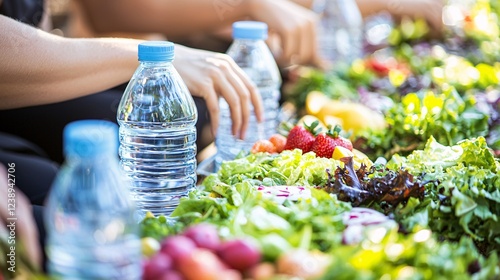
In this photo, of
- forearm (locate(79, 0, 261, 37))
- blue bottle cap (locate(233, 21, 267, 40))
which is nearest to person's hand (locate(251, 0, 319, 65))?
forearm (locate(79, 0, 261, 37))

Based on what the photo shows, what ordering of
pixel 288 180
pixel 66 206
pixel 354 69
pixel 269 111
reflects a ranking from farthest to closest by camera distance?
1. pixel 354 69
2. pixel 269 111
3. pixel 288 180
4. pixel 66 206

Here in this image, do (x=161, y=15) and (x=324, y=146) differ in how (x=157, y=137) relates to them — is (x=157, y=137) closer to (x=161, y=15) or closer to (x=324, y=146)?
(x=324, y=146)

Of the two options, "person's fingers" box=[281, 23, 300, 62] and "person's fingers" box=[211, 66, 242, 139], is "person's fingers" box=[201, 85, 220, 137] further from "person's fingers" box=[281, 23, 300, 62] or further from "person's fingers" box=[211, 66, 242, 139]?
"person's fingers" box=[281, 23, 300, 62]

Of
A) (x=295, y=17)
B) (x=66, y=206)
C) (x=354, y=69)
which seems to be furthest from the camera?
(x=354, y=69)

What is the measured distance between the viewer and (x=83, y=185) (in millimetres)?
1088

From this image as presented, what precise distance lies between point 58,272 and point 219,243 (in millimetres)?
256

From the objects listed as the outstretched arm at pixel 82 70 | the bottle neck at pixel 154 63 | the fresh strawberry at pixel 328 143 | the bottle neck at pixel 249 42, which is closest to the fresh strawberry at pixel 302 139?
the fresh strawberry at pixel 328 143

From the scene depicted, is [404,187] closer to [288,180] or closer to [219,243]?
[288,180]

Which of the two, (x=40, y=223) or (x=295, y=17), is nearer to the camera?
(x=40, y=223)

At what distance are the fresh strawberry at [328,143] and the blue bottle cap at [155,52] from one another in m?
0.51

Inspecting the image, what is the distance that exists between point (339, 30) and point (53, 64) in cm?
263

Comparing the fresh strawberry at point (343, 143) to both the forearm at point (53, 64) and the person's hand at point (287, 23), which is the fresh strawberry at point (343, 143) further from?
the person's hand at point (287, 23)

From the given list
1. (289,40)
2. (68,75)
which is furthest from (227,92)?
(289,40)

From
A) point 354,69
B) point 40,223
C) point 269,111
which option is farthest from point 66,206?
point 354,69
